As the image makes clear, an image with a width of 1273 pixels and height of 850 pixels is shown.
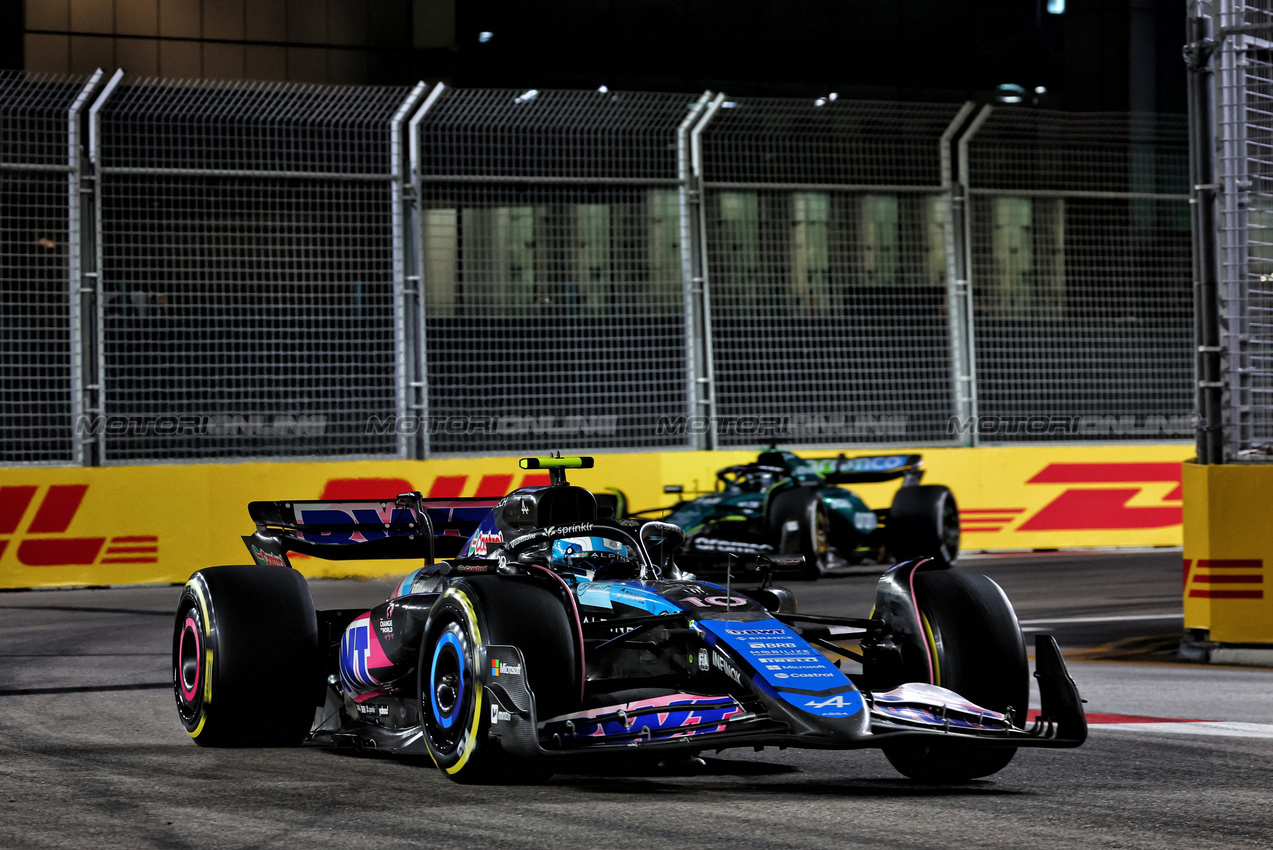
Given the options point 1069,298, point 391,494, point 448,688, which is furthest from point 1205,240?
point 1069,298

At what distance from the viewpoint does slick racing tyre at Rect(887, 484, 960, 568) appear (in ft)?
50.7

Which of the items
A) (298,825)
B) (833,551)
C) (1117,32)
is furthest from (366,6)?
(298,825)

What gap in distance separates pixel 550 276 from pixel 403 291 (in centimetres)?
165

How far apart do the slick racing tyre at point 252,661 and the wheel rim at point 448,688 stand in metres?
1.16

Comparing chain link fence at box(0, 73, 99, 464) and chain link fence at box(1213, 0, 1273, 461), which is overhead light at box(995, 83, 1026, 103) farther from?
chain link fence at box(1213, 0, 1273, 461)

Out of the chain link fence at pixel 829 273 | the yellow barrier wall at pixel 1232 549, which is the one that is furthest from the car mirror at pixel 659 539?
the chain link fence at pixel 829 273

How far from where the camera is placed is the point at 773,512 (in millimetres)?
14742

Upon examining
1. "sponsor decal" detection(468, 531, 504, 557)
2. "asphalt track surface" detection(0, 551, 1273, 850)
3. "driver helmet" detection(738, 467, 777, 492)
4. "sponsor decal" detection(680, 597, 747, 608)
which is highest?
"driver helmet" detection(738, 467, 777, 492)

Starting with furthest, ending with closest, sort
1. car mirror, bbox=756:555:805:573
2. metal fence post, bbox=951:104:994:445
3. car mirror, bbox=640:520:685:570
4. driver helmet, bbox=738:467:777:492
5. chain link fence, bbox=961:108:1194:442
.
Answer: chain link fence, bbox=961:108:1194:442
metal fence post, bbox=951:104:994:445
driver helmet, bbox=738:467:777:492
car mirror, bbox=640:520:685:570
car mirror, bbox=756:555:805:573

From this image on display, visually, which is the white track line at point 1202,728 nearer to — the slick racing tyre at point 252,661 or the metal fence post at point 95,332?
the slick racing tyre at point 252,661

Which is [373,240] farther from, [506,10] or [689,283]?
[506,10]

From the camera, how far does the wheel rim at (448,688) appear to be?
231 inches

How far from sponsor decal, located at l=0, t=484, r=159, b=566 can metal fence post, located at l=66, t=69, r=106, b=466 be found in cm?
37

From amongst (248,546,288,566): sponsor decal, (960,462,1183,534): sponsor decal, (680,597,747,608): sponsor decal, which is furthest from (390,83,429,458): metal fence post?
(680,597,747,608): sponsor decal
